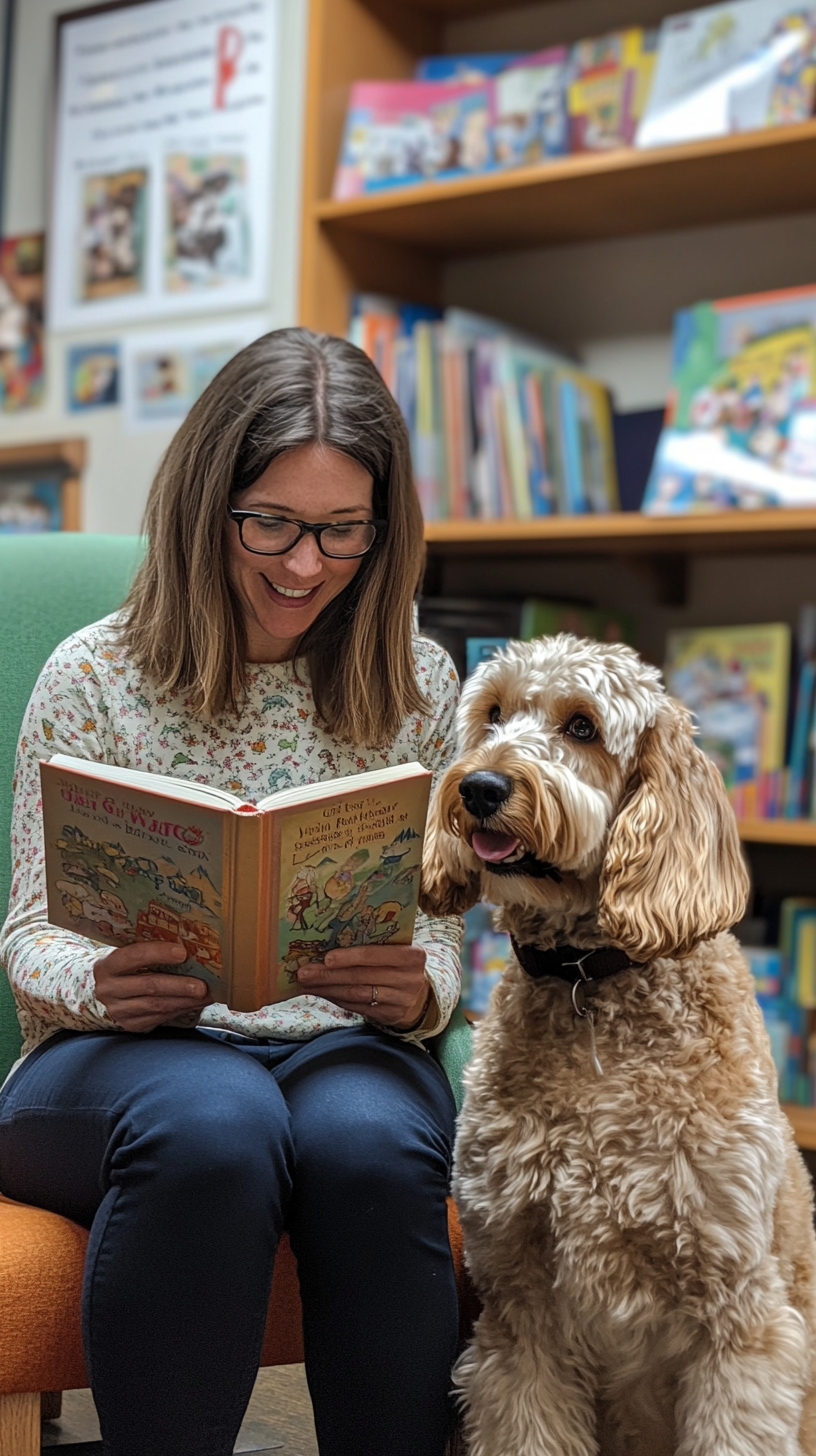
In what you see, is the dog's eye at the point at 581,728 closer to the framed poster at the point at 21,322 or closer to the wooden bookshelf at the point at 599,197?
the wooden bookshelf at the point at 599,197

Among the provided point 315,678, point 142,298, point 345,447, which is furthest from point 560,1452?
point 142,298

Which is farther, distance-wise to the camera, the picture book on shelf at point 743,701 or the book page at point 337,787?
the picture book on shelf at point 743,701

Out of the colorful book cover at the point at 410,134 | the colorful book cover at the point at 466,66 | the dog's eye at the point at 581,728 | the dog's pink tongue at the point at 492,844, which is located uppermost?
the colorful book cover at the point at 466,66

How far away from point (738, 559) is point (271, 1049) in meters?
1.30

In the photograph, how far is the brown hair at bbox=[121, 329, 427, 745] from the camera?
1329mm

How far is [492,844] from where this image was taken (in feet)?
3.61

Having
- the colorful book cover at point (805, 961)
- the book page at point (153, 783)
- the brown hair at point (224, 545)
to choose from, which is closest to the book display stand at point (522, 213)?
the colorful book cover at point (805, 961)

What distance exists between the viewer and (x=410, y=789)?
111 cm

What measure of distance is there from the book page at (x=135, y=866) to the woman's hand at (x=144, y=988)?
0.01 m

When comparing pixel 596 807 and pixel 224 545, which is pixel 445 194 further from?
pixel 596 807

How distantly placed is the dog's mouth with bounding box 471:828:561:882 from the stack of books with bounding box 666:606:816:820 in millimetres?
961

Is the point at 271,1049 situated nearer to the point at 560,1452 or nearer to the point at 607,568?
the point at 560,1452

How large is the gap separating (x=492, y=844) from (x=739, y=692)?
1.07 metres

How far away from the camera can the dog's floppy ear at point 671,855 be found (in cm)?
105
